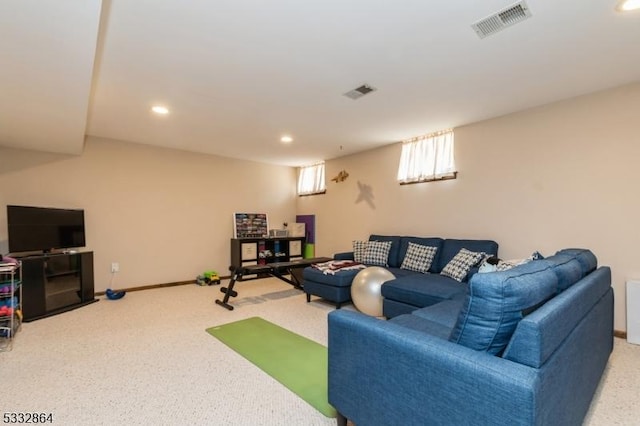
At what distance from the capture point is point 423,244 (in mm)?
4242

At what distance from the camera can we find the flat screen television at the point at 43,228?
11.7 feet

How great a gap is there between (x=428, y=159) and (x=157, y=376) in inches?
163

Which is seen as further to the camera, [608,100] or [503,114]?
[503,114]

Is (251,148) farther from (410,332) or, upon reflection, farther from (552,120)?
→ (410,332)

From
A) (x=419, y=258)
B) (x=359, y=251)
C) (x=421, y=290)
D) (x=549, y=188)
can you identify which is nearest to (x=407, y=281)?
(x=421, y=290)

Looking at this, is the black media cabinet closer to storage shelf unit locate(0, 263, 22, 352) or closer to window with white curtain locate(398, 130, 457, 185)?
storage shelf unit locate(0, 263, 22, 352)

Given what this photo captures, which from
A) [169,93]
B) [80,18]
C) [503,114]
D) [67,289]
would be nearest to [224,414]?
[80,18]

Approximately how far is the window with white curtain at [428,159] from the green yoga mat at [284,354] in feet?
9.62

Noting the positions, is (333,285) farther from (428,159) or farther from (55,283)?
(55,283)

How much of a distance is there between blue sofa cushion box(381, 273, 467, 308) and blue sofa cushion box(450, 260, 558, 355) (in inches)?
64.2

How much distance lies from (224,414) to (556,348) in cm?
177

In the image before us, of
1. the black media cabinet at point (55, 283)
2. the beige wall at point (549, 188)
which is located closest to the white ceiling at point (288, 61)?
the beige wall at point (549, 188)

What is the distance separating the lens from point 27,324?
3.36 metres

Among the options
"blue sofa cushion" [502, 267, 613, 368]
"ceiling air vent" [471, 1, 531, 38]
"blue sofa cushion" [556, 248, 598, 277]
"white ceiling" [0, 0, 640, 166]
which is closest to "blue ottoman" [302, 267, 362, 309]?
"white ceiling" [0, 0, 640, 166]
